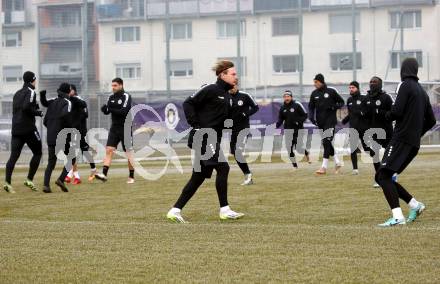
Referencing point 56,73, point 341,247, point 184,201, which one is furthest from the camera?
point 56,73

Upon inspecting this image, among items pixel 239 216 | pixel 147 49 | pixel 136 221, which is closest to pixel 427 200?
pixel 239 216

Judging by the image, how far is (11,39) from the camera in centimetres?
3469

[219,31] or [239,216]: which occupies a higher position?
[219,31]

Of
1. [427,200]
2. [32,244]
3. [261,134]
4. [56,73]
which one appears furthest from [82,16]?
[32,244]

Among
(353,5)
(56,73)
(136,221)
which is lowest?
(136,221)

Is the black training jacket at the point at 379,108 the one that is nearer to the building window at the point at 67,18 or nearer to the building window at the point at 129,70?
the building window at the point at 67,18

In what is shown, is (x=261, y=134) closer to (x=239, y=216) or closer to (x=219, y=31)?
(x=219, y=31)

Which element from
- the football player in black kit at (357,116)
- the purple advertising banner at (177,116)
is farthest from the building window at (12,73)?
the football player in black kit at (357,116)

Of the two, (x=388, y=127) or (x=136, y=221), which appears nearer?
(x=136, y=221)

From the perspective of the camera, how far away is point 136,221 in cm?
1323

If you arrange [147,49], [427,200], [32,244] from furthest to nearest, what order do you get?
1. [147,49]
2. [427,200]
3. [32,244]

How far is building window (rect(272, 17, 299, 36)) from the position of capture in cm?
4141

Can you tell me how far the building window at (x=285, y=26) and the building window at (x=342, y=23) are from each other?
5.43 feet

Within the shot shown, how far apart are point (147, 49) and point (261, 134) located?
9.42 meters
